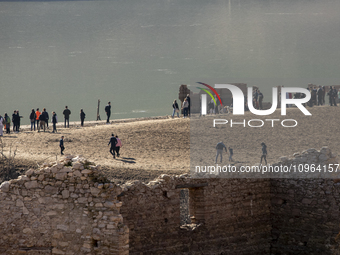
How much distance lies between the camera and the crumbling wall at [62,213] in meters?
10.9

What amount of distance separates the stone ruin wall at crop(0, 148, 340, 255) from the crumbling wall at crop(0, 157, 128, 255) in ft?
0.07

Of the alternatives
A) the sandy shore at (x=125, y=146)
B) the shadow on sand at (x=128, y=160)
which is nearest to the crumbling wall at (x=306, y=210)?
the sandy shore at (x=125, y=146)

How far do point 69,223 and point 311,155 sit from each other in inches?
333

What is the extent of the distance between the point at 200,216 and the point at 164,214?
146 cm

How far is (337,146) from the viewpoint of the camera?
2842 cm

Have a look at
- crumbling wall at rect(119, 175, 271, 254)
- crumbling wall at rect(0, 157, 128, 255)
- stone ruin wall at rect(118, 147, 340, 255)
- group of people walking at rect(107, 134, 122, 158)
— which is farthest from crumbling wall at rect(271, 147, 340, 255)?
group of people walking at rect(107, 134, 122, 158)

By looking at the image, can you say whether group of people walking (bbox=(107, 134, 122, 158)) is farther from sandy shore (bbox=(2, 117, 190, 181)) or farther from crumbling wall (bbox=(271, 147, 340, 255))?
crumbling wall (bbox=(271, 147, 340, 255))

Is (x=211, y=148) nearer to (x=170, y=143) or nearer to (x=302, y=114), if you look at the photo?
(x=170, y=143)

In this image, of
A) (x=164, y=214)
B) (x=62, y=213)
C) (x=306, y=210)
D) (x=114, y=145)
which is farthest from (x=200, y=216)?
(x=114, y=145)

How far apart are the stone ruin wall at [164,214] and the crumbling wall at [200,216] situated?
0.09 ft

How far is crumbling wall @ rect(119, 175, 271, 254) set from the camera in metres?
13.7

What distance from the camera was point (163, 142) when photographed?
96.2ft

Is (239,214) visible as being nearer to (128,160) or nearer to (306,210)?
(306,210)

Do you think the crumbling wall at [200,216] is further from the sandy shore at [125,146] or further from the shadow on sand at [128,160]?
the shadow on sand at [128,160]
